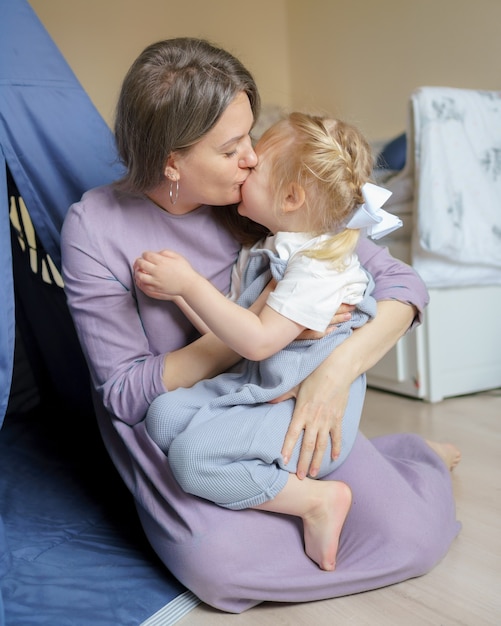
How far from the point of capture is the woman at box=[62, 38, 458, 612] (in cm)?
114

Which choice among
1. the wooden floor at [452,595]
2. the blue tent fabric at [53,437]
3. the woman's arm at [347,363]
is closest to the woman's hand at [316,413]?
the woman's arm at [347,363]

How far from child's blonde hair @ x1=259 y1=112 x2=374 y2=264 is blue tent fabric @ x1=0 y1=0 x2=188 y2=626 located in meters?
0.33

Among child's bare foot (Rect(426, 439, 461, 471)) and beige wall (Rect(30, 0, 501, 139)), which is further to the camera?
beige wall (Rect(30, 0, 501, 139))

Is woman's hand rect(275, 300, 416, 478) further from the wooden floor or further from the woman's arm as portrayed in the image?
the wooden floor

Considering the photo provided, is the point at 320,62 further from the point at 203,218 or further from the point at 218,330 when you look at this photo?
the point at 218,330

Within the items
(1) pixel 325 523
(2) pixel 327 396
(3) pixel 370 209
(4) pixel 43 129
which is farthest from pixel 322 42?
(1) pixel 325 523

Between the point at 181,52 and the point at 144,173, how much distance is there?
209mm

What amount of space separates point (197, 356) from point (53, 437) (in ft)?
2.88

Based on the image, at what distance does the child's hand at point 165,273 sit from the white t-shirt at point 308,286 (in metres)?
0.14

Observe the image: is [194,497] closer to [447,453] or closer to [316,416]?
[316,416]

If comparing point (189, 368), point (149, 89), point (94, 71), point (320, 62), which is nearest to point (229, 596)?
point (189, 368)

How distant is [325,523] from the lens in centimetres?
115

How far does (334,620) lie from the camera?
1.10m

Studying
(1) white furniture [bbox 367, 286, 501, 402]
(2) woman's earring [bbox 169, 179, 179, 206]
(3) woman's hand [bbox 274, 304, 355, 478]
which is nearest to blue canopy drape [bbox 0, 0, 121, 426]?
(2) woman's earring [bbox 169, 179, 179, 206]
